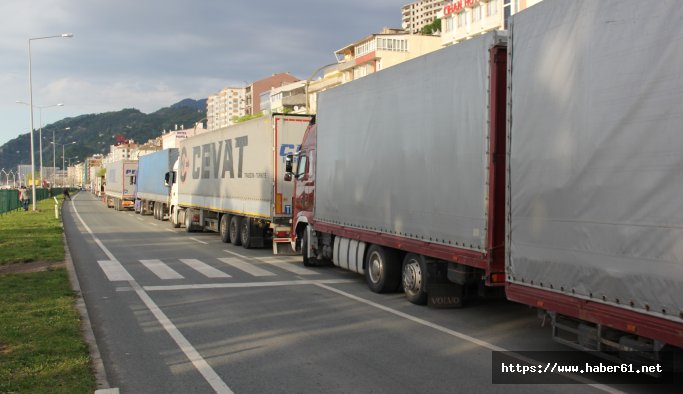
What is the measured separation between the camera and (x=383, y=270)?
1031cm

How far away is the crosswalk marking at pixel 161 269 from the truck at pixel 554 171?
4.95 m

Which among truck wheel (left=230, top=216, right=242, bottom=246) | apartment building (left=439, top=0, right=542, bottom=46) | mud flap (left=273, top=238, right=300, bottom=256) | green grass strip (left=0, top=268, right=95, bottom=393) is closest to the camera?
green grass strip (left=0, top=268, right=95, bottom=393)

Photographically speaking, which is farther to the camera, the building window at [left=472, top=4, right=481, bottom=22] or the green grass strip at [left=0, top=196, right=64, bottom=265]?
the building window at [left=472, top=4, right=481, bottom=22]

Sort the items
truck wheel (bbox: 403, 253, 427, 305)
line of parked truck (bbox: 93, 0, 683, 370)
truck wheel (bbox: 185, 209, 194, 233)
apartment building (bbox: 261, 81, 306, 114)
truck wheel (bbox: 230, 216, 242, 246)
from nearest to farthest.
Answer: line of parked truck (bbox: 93, 0, 683, 370) → truck wheel (bbox: 403, 253, 427, 305) → truck wheel (bbox: 230, 216, 242, 246) → truck wheel (bbox: 185, 209, 194, 233) → apartment building (bbox: 261, 81, 306, 114)

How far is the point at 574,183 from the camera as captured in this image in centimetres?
566

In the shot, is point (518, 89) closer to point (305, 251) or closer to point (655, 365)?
point (655, 365)

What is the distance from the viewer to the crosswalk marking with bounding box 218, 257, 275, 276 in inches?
517

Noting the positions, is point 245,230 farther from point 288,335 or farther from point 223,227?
point 288,335

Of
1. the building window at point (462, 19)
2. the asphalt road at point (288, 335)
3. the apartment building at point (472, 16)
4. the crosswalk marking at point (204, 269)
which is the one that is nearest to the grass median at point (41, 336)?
the asphalt road at point (288, 335)

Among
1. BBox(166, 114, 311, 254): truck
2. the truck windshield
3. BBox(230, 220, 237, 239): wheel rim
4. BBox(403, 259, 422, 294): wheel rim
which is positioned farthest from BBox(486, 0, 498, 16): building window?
BBox(403, 259, 422, 294): wheel rim

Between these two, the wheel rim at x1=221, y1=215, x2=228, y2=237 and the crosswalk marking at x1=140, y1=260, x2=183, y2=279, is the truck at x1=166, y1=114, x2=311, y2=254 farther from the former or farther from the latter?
the crosswalk marking at x1=140, y1=260, x2=183, y2=279

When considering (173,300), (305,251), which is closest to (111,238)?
(305,251)

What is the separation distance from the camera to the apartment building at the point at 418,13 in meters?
178

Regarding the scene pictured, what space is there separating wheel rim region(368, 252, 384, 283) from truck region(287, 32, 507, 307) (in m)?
0.02
